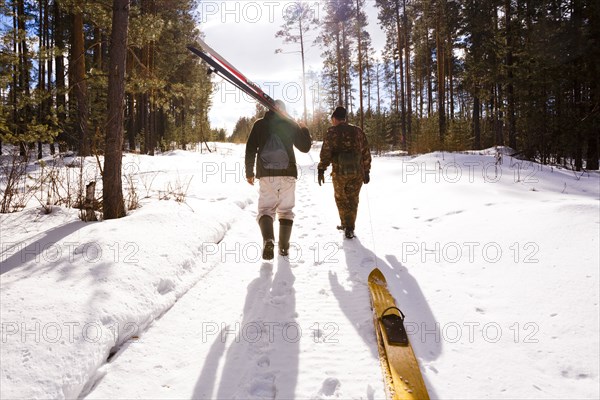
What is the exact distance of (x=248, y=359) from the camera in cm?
231

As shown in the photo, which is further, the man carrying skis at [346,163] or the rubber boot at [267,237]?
the man carrying skis at [346,163]

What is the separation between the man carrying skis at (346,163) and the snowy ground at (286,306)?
538mm

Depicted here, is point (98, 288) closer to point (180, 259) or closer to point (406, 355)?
point (180, 259)

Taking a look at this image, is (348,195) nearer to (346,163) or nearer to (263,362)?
(346,163)

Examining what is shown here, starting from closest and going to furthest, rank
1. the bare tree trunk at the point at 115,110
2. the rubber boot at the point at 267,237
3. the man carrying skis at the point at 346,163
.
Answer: the rubber boot at the point at 267,237
the bare tree trunk at the point at 115,110
the man carrying skis at the point at 346,163

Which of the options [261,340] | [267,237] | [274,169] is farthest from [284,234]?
[261,340]

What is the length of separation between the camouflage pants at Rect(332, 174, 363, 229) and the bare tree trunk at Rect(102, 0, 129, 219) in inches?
139

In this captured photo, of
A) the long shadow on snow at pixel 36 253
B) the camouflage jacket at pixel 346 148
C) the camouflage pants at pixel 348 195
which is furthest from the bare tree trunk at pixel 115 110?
the camouflage pants at pixel 348 195

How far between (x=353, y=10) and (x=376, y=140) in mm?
11378

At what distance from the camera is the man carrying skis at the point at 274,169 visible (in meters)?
4.33

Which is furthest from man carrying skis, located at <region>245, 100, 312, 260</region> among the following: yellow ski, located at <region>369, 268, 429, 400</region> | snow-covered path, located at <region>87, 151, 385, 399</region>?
yellow ski, located at <region>369, 268, 429, 400</region>

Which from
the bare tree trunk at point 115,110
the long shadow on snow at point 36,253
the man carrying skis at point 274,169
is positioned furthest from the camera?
the bare tree trunk at point 115,110

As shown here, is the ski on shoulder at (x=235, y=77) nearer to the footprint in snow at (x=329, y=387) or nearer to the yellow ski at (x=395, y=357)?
the yellow ski at (x=395, y=357)

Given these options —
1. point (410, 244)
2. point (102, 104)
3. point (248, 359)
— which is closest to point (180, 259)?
point (248, 359)
